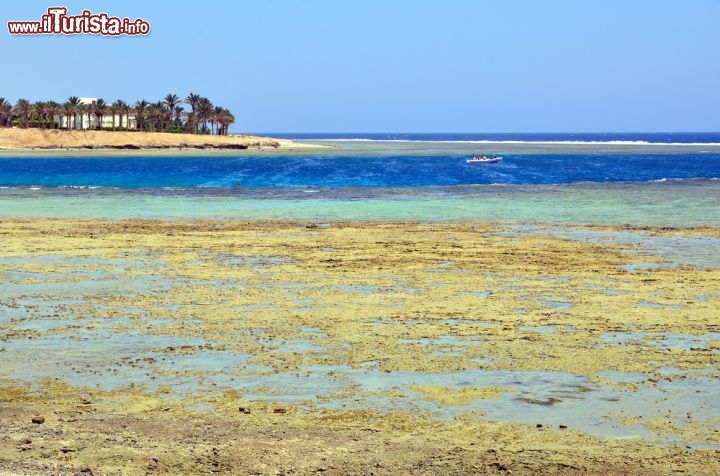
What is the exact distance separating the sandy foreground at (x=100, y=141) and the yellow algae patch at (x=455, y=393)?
411 ft

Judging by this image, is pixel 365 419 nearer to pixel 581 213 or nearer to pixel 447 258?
pixel 447 258

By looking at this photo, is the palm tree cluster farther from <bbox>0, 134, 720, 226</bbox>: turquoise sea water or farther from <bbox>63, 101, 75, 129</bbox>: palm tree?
<bbox>0, 134, 720, 226</bbox>: turquoise sea water

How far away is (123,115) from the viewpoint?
151 metres

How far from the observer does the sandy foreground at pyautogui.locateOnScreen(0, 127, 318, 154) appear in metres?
132

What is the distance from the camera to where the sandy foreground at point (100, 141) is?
132 metres

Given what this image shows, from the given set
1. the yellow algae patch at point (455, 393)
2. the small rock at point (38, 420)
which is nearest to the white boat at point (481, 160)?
the yellow algae patch at point (455, 393)

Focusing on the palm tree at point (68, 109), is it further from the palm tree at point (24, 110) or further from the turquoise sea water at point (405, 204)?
the turquoise sea water at point (405, 204)

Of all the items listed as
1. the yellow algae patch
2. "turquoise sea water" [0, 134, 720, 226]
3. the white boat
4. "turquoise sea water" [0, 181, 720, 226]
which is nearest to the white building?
"turquoise sea water" [0, 134, 720, 226]

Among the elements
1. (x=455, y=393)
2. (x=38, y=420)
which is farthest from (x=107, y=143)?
(x=38, y=420)

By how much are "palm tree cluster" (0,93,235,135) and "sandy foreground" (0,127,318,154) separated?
220 inches

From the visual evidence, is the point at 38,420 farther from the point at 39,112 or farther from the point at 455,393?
the point at 39,112

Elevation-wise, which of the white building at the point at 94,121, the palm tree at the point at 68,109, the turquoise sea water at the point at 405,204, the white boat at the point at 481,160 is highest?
the palm tree at the point at 68,109

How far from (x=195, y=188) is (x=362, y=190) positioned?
985 cm

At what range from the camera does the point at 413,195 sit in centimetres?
4797
